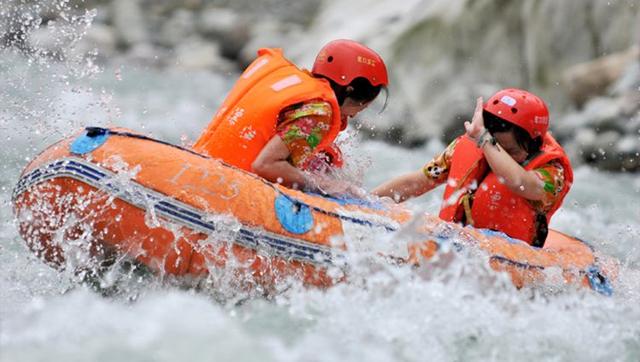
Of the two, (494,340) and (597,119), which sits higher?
(597,119)

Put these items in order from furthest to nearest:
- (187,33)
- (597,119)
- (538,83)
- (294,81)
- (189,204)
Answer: (187,33) < (538,83) < (597,119) < (294,81) < (189,204)

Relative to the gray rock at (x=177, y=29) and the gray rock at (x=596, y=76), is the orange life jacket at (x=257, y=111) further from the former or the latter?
the gray rock at (x=177, y=29)

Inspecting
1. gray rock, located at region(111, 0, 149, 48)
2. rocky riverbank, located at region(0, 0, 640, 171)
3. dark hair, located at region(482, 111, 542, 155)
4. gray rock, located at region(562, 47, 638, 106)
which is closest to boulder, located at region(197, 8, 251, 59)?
gray rock, located at region(111, 0, 149, 48)

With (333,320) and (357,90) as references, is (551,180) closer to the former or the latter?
(357,90)

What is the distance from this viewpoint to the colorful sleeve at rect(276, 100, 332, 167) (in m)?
4.68

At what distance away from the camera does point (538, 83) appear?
10180mm

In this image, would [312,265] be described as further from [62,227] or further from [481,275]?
[62,227]

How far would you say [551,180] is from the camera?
4.95 metres

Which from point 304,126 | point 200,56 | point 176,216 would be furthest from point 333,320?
point 200,56

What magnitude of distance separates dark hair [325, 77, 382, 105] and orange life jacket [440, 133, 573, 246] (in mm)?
580

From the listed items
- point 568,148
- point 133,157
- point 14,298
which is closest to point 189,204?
point 133,157

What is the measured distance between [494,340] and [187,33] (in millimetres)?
11493

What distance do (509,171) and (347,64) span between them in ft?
3.03

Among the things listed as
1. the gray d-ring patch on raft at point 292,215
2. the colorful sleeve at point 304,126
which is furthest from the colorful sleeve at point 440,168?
the gray d-ring patch on raft at point 292,215
